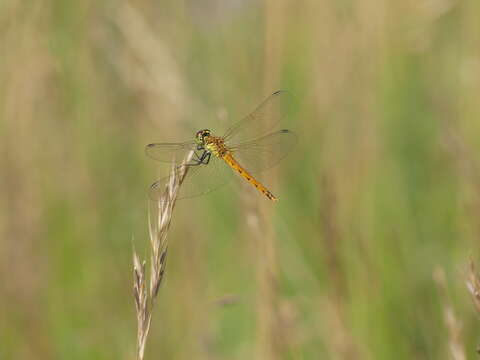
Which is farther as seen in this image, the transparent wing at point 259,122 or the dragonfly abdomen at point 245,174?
the transparent wing at point 259,122

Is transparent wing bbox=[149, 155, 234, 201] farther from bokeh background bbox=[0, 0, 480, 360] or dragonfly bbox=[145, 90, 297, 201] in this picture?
bokeh background bbox=[0, 0, 480, 360]

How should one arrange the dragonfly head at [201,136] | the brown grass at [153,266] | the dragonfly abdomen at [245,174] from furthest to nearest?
1. the dragonfly head at [201,136]
2. the dragonfly abdomen at [245,174]
3. the brown grass at [153,266]

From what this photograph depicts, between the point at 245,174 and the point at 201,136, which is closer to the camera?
the point at 245,174

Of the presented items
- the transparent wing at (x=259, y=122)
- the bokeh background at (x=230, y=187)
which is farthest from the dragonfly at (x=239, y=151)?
the bokeh background at (x=230, y=187)

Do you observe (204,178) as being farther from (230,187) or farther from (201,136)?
(230,187)

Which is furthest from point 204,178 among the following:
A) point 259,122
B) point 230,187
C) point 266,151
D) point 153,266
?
point 153,266

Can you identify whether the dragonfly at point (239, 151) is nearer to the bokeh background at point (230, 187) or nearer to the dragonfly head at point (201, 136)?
the dragonfly head at point (201, 136)

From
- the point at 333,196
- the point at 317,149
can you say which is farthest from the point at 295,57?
the point at 333,196
